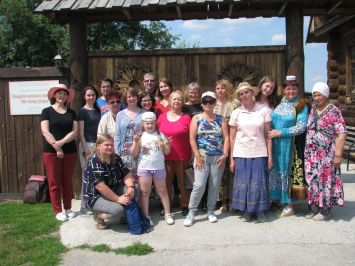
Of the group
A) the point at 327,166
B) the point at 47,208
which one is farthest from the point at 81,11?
the point at 327,166

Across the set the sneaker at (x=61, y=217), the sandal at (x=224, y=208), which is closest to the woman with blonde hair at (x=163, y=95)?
the sandal at (x=224, y=208)

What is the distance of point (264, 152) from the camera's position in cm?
Answer: 365

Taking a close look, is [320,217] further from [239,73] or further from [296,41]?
[296,41]

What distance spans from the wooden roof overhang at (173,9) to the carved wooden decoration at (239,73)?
3.10 ft

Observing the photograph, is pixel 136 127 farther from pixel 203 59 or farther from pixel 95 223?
pixel 203 59

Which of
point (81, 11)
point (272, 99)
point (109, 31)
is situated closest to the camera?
point (272, 99)

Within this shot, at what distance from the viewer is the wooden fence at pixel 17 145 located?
5.01 meters

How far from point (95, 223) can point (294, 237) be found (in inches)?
99.2

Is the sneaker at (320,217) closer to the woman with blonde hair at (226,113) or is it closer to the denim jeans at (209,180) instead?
the woman with blonde hair at (226,113)

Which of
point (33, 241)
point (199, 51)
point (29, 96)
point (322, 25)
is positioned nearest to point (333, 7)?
point (199, 51)

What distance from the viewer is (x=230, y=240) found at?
10.4ft

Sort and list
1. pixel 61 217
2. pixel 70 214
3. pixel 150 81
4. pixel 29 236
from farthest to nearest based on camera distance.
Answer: pixel 150 81
pixel 70 214
pixel 61 217
pixel 29 236

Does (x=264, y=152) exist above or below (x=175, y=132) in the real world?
below

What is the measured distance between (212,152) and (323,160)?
1.42 m
